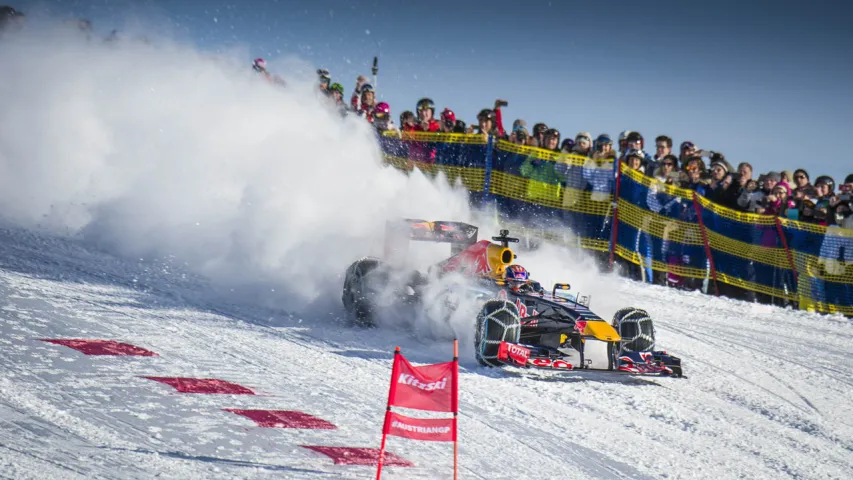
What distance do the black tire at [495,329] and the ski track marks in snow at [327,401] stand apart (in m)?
0.20

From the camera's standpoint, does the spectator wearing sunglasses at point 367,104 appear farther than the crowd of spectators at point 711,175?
Yes

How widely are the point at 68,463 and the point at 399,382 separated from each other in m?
2.09

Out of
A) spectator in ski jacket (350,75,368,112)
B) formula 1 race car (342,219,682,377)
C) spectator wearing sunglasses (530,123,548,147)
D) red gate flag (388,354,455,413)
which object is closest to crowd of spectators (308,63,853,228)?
spectator wearing sunglasses (530,123,548,147)

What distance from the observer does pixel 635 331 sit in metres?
9.08

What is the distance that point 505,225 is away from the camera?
1588cm

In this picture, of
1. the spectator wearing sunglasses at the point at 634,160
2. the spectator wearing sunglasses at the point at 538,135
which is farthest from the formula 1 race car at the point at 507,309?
the spectator wearing sunglasses at the point at 538,135

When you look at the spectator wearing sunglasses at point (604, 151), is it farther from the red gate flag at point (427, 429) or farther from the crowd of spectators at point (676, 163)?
the red gate flag at point (427, 429)

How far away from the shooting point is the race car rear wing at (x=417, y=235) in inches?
431

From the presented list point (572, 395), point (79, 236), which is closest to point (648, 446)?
point (572, 395)

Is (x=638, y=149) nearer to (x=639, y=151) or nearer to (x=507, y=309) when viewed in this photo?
(x=639, y=151)

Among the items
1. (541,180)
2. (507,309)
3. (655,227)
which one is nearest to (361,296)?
(507,309)

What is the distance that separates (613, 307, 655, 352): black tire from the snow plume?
4.14m

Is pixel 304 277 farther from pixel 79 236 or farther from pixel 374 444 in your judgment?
pixel 374 444

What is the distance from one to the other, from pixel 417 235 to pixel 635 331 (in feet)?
10.5
